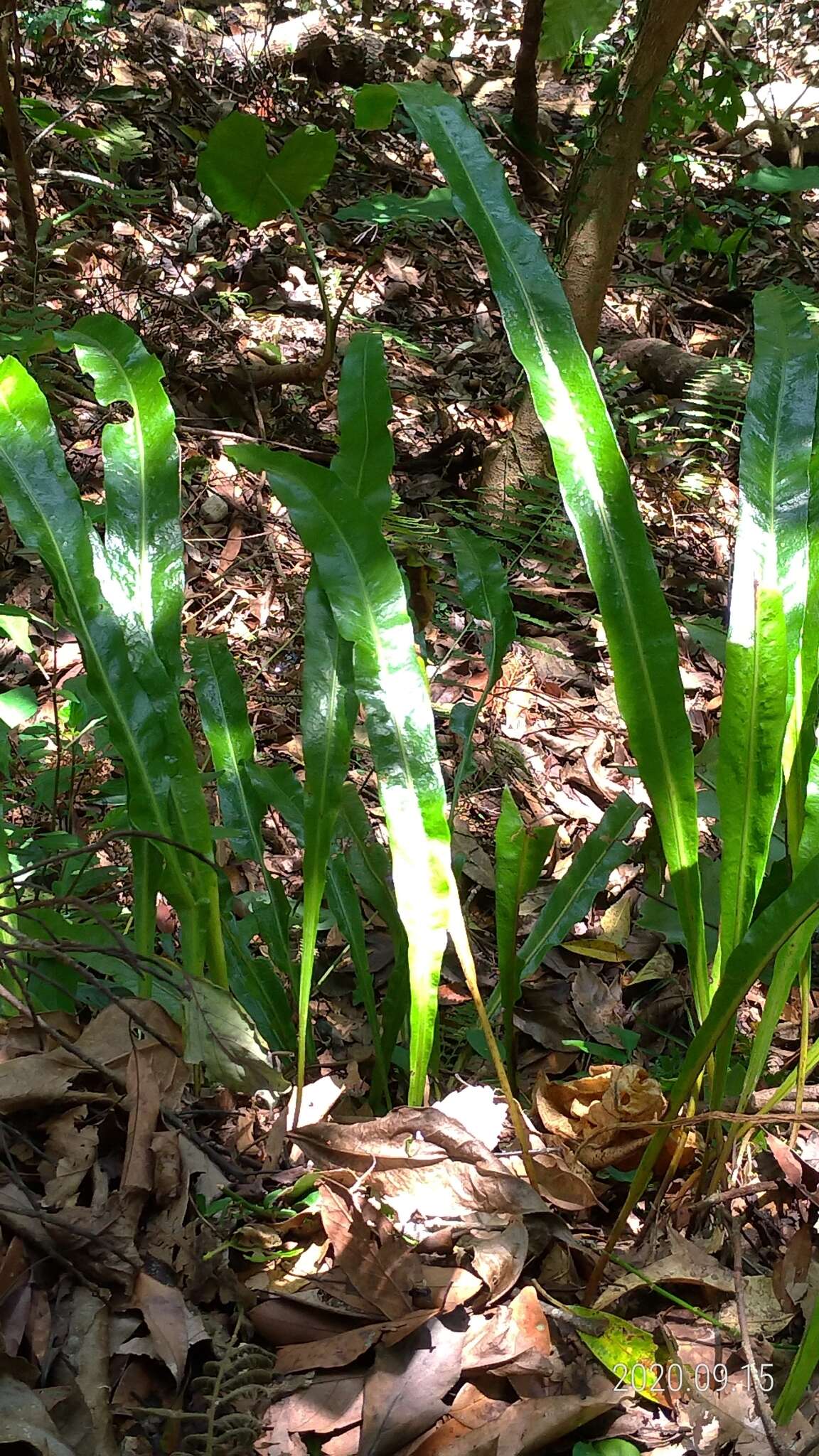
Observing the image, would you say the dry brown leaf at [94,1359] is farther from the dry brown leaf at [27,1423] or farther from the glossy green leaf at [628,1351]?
the glossy green leaf at [628,1351]

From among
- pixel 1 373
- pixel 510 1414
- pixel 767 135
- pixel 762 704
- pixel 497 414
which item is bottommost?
pixel 510 1414

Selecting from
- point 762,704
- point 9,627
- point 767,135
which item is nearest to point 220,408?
point 9,627

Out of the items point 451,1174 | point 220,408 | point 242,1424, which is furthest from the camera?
point 220,408

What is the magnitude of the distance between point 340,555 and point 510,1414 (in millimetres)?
836

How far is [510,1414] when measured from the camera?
0.97 metres

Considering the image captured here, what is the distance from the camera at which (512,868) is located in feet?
3.87

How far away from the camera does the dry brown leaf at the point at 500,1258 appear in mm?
1064

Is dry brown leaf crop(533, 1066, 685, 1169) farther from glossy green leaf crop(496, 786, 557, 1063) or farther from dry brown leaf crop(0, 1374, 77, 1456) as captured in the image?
dry brown leaf crop(0, 1374, 77, 1456)

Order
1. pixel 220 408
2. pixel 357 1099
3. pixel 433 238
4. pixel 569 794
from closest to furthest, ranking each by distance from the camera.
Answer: pixel 357 1099, pixel 569 794, pixel 220 408, pixel 433 238

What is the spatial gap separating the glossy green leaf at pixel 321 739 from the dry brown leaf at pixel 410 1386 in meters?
0.32

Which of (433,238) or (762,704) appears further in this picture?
(433,238)

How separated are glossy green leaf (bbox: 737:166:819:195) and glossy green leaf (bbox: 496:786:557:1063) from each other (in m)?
3.33

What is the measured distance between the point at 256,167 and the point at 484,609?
2136 millimetres

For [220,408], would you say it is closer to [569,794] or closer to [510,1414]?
[569,794]
